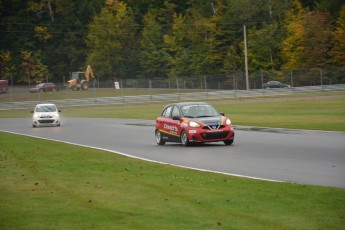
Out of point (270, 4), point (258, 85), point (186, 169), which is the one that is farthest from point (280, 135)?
point (270, 4)

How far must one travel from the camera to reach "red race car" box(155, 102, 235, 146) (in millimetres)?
22391

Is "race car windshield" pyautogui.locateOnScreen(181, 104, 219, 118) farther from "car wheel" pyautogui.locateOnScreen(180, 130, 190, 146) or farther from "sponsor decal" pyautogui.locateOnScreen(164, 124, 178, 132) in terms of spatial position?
"car wheel" pyautogui.locateOnScreen(180, 130, 190, 146)

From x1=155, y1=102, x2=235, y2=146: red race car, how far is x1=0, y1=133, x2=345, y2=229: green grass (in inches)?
284

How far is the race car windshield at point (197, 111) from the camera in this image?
931 inches

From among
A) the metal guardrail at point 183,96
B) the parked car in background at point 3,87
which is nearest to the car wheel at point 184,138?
the metal guardrail at point 183,96

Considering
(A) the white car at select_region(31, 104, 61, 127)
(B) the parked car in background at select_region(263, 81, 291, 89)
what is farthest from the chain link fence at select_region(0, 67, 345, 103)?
(A) the white car at select_region(31, 104, 61, 127)

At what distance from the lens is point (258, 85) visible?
75062 millimetres

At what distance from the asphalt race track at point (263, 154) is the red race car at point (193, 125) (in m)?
0.34

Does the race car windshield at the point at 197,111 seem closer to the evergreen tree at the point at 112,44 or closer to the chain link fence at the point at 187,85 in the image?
the chain link fence at the point at 187,85

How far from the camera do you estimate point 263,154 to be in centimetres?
1858

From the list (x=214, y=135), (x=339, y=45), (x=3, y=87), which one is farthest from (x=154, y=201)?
(x=3, y=87)

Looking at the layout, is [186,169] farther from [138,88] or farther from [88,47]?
[88,47]

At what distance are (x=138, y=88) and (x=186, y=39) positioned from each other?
23.8 m

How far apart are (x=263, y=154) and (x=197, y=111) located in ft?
18.6
